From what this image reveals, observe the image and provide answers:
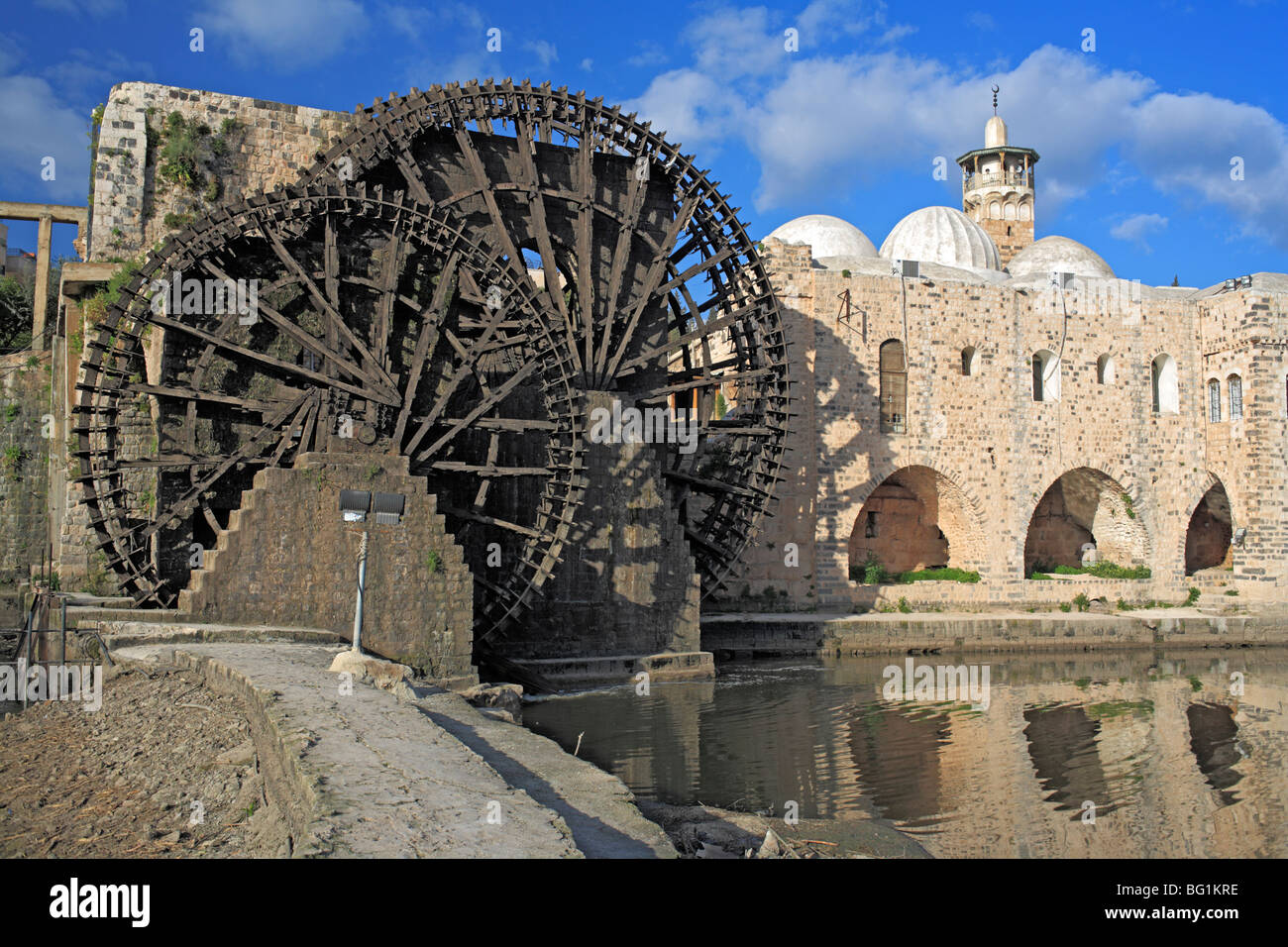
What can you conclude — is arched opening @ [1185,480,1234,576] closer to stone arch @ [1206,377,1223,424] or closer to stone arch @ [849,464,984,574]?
stone arch @ [1206,377,1223,424]

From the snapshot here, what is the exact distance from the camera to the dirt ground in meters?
4.57

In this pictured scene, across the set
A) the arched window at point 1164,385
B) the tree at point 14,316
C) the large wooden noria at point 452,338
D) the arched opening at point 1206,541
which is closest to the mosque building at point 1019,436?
the arched window at point 1164,385

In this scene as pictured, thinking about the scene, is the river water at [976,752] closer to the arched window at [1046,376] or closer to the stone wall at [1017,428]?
the stone wall at [1017,428]

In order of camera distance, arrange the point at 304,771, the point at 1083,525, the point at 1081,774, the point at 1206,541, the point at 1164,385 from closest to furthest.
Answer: the point at 304,771 → the point at 1081,774 → the point at 1164,385 → the point at 1083,525 → the point at 1206,541

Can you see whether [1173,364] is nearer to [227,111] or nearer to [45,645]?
[227,111]

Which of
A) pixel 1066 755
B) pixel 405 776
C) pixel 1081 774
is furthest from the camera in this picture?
pixel 1066 755

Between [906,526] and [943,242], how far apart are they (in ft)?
24.6

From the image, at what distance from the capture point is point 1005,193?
29.6 m

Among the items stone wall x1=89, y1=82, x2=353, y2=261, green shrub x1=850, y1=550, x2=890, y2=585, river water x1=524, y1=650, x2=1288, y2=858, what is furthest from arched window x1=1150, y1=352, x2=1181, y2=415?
stone wall x1=89, y1=82, x2=353, y2=261

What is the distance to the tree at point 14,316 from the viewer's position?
2427 centimetres

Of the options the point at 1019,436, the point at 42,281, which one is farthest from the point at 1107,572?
the point at 42,281

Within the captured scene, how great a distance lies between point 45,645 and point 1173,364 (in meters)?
20.4

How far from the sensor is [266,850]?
4.25 meters

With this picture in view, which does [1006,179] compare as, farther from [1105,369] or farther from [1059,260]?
[1105,369]
